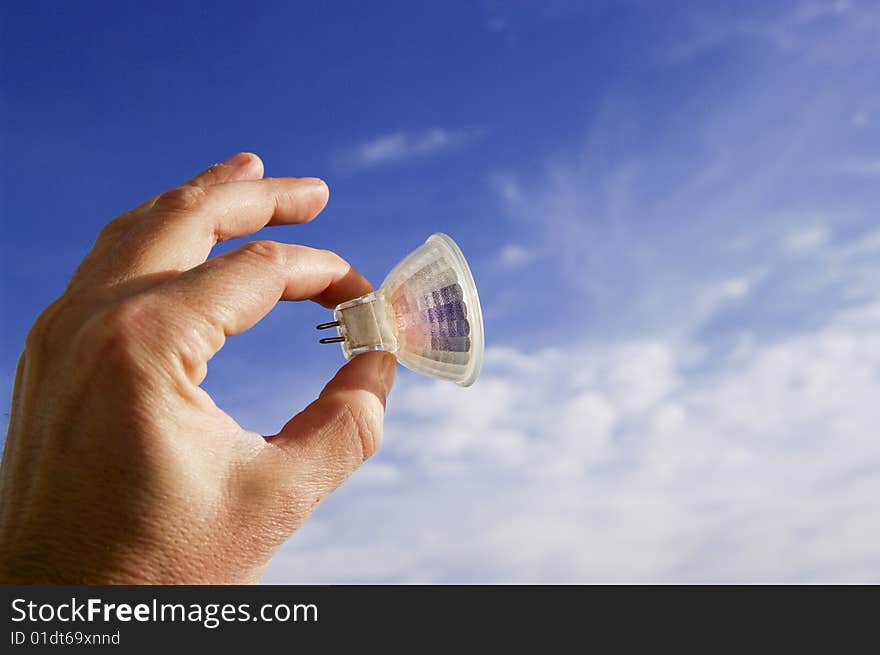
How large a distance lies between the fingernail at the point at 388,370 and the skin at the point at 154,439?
0.43 m

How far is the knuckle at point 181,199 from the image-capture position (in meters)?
3.46

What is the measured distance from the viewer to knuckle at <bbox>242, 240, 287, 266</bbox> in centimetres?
321

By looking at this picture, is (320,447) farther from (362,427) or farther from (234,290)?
(234,290)

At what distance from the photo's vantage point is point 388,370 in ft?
12.7

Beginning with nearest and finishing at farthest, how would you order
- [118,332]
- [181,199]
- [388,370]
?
1. [118,332]
2. [181,199]
3. [388,370]

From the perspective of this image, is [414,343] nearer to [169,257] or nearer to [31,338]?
[169,257]

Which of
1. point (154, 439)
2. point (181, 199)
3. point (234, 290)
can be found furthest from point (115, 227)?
point (154, 439)

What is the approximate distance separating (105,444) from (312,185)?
1701 millimetres

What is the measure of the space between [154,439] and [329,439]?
2.44 feet

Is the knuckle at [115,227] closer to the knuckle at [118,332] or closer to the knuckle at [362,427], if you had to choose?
the knuckle at [118,332]

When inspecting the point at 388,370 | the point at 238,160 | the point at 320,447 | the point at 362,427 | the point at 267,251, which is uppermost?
the point at 238,160

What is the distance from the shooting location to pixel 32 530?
263 cm

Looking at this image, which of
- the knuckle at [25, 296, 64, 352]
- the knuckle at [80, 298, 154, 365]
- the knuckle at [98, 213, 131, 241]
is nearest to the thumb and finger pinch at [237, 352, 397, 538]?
the knuckle at [80, 298, 154, 365]

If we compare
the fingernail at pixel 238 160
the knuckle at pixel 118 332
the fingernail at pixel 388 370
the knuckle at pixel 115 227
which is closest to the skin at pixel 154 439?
the knuckle at pixel 118 332
